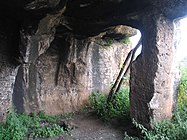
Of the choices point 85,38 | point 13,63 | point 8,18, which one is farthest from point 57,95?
point 8,18

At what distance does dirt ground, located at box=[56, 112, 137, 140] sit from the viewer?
19.6ft

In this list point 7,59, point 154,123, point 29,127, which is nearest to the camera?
point 154,123

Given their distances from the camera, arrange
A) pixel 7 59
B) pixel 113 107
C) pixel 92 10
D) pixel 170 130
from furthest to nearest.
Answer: pixel 113 107 → pixel 7 59 → pixel 92 10 → pixel 170 130

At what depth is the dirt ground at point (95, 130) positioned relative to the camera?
5977mm

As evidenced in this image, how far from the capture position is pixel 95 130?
6535 mm

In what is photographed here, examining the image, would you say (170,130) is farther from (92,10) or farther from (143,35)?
(92,10)

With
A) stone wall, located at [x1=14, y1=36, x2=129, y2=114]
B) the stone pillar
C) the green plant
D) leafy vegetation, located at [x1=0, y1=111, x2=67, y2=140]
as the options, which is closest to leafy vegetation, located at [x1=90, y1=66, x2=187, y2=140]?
the green plant

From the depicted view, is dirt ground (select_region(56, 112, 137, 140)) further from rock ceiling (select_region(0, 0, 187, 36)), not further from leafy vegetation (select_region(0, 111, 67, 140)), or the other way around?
rock ceiling (select_region(0, 0, 187, 36))

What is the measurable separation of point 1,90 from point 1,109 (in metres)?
0.42

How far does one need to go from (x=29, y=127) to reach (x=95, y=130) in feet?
5.24

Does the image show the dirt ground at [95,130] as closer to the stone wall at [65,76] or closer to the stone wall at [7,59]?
the stone wall at [65,76]

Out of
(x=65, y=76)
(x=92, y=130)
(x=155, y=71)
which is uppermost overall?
(x=155, y=71)

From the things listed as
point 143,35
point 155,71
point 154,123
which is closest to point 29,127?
point 154,123

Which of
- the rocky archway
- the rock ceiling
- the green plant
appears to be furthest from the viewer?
the green plant
